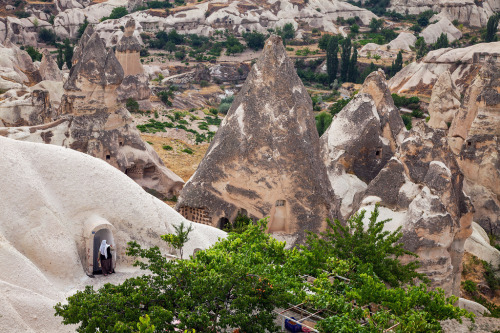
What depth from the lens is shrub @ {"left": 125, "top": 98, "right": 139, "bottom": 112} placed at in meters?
39.1

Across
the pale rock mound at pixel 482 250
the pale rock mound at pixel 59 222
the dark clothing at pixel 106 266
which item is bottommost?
the pale rock mound at pixel 482 250

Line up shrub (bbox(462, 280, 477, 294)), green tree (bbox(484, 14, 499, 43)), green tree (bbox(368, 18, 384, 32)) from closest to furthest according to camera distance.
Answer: shrub (bbox(462, 280, 477, 294)) → green tree (bbox(484, 14, 499, 43)) → green tree (bbox(368, 18, 384, 32))

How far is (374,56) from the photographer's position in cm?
7731

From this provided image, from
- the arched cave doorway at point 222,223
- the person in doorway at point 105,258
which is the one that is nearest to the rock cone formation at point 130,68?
the arched cave doorway at point 222,223

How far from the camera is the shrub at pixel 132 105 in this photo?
39.1 meters

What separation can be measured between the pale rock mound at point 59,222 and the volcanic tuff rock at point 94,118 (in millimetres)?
10558

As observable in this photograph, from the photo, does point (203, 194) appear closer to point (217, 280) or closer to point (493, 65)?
point (217, 280)

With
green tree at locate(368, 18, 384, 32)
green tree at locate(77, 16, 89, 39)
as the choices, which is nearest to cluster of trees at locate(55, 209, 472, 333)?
green tree at locate(77, 16, 89, 39)

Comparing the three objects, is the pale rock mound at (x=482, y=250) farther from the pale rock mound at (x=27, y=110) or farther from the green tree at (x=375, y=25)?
the green tree at (x=375, y=25)

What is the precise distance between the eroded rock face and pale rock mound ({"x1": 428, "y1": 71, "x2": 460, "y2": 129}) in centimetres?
1601

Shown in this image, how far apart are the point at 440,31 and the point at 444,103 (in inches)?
2480

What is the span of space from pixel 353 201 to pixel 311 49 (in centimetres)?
6723

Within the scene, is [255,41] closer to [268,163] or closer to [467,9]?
[467,9]

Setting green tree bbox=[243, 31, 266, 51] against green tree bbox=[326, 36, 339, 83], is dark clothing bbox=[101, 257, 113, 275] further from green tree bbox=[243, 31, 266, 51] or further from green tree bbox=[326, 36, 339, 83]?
green tree bbox=[243, 31, 266, 51]
